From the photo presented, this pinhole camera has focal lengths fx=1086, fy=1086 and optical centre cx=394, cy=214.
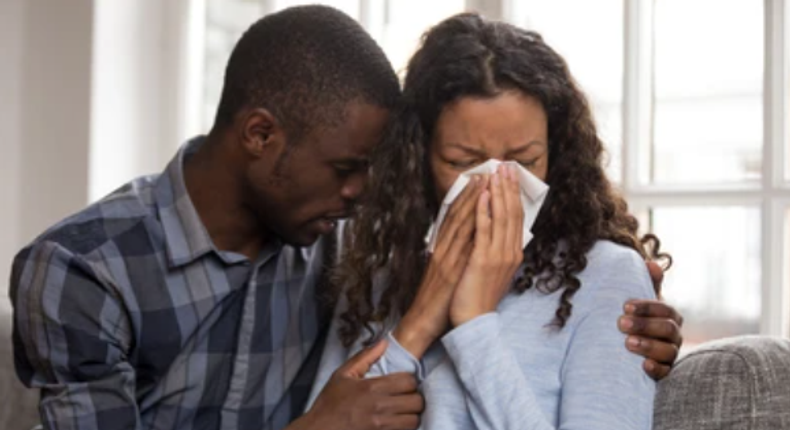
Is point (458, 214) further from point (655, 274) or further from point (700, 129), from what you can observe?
point (700, 129)

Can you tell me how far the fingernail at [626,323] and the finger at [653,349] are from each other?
1cm

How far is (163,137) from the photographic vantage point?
3025 mm

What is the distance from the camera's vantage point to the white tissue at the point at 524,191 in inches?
53.2

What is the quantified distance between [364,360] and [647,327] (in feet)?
1.27

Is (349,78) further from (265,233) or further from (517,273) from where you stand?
(517,273)

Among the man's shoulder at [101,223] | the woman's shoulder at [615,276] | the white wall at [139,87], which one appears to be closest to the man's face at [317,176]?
the man's shoulder at [101,223]

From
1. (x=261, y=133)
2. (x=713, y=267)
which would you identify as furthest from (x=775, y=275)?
(x=261, y=133)

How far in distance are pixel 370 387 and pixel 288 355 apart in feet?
0.85

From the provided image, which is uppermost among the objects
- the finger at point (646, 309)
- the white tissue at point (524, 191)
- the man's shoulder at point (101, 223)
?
the white tissue at point (524, 191)

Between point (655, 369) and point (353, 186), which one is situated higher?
point (353, 186)

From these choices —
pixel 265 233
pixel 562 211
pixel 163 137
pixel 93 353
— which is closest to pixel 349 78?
pixel 265 233

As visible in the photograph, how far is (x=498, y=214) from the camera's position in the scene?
135 cm

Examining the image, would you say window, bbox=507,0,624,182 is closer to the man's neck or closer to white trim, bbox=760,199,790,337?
white trim, bbox=760,199,790,337

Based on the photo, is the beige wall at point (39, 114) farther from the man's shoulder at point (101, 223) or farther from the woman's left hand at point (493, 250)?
the woman's left hand at point (493, 250)
